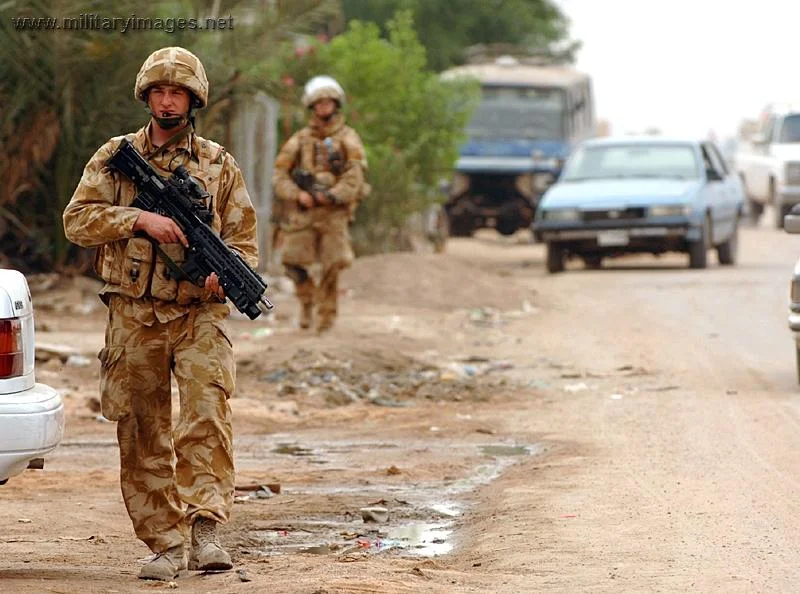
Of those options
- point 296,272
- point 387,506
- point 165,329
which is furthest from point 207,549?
point 296,272

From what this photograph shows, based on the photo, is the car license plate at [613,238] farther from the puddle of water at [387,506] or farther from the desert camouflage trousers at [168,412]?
the desert camouflage trousers at [168,412]

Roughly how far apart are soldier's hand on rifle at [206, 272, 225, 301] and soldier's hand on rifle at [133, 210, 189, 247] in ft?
0.55

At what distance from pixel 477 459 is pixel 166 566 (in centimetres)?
338

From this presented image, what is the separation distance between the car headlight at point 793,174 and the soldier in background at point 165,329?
81.1ft

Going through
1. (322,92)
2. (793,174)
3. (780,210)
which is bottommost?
(780,210)

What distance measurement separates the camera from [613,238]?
21406 millimetres

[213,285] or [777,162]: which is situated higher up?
[213,285]

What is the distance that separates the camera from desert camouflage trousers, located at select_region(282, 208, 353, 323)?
14.0 metres

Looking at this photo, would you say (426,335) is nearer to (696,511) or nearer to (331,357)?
(331,357)

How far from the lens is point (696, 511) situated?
7.46 m

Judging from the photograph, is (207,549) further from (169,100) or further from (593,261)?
(593,261)

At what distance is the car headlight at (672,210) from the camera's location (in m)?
21.2

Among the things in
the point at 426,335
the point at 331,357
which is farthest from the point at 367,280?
the point at 331,357

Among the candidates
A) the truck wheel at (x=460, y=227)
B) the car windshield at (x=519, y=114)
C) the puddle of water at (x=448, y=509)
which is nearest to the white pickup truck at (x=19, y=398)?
the puddle of water at (x=448, y=509)
